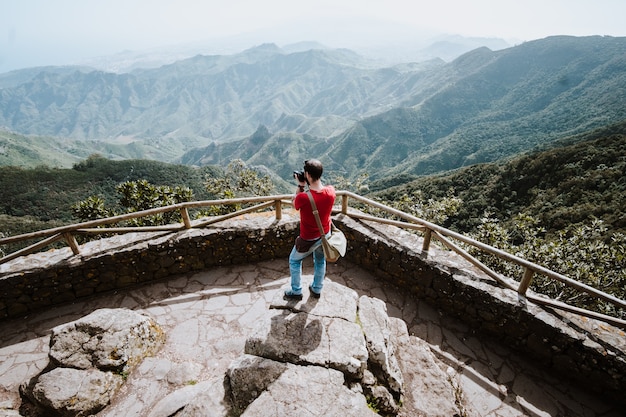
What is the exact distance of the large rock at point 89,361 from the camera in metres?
3.40

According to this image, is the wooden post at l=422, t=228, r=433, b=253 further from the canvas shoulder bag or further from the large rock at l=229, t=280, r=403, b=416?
the canvas shoulder bag

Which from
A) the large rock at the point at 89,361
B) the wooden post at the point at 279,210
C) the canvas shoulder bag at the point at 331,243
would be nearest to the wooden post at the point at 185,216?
the wooden post at the point at 279,210

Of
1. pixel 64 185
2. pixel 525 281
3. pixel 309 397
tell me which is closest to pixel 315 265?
pixel 309 397

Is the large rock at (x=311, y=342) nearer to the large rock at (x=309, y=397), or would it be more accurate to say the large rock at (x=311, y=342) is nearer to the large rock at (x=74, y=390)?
the large rock at (x=309, y=397)

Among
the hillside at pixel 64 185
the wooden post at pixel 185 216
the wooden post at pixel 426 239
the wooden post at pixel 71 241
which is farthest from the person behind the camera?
the hillside at pixel 64 185

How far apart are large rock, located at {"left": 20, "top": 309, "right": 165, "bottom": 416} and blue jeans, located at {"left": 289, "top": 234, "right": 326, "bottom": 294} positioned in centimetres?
228

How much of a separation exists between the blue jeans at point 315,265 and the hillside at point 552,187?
28.2 metres

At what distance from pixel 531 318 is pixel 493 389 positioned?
113 centimetres

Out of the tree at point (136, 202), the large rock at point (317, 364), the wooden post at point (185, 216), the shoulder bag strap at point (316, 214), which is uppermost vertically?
the shoulder bag strap at point (316, 214)

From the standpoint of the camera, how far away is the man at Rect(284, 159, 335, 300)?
332 centimetres

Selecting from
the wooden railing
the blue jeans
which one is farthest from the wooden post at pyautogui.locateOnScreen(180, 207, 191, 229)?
the blue jeans

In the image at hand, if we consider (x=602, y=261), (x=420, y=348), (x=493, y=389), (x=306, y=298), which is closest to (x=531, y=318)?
(x=493, y=389)

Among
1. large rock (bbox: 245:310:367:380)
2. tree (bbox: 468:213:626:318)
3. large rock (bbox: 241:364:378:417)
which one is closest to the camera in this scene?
large rock (bbox: 241:364:378:417)

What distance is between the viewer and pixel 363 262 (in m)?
6.00
